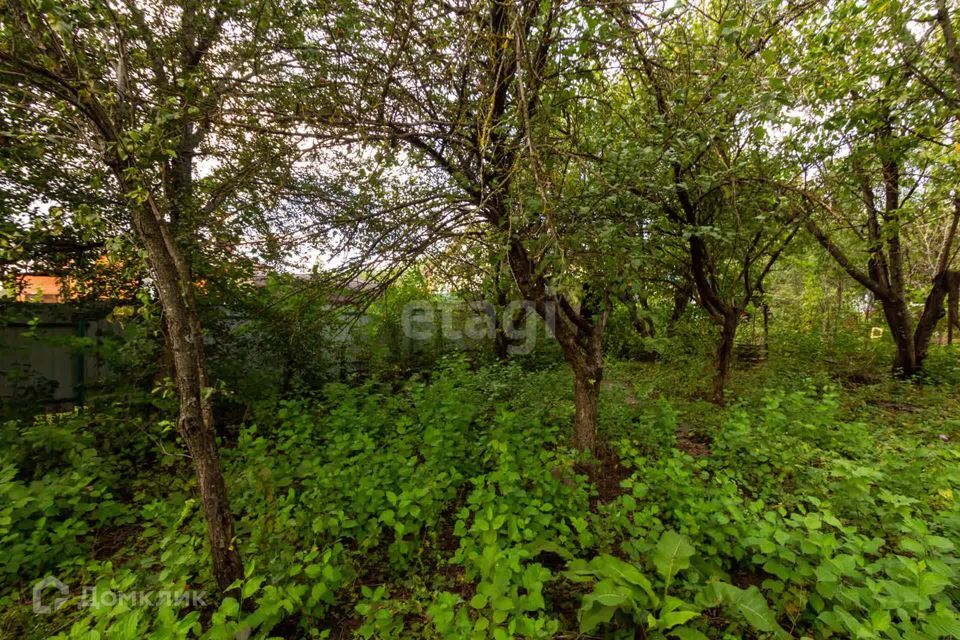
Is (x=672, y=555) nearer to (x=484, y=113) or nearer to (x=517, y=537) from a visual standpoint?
(x=517, y=537)

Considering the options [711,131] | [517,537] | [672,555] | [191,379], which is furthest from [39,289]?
[711,131]

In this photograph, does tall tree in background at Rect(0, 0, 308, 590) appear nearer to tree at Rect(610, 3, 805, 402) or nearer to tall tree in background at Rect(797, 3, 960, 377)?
tree at Rect(610, 3, 805, 402)

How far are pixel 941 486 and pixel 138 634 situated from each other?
188 inches

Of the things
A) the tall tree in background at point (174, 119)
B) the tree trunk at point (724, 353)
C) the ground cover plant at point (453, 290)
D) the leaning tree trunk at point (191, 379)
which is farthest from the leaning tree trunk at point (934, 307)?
the leaning tree trunk at point (191, 379)

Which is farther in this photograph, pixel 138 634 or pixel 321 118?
pixel 321 118

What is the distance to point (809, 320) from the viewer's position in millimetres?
11234

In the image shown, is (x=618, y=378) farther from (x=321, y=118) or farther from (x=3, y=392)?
(x=3, y=392)

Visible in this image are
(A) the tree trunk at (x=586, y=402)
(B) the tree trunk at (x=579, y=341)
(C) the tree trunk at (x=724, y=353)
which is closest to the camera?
(B) the tree trunk at (x=579, y=341)

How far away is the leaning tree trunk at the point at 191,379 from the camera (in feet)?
5.92

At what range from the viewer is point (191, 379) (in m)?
1.84

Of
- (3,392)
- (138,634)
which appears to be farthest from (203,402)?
(3,392)

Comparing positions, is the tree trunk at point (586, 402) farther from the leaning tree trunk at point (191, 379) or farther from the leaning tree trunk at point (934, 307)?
the leaning tree trunk at point (934, 307)

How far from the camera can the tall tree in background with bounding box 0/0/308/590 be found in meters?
1.58

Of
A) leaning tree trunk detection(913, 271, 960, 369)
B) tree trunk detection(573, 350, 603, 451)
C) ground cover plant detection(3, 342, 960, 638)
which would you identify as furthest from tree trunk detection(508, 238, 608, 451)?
leaning tree trunk detection(913, 271, 960, 369)
